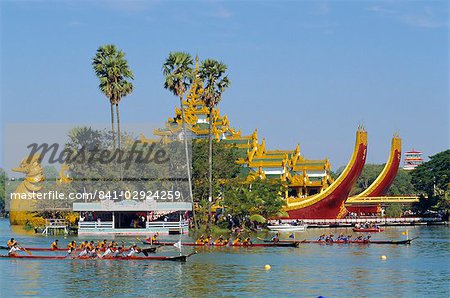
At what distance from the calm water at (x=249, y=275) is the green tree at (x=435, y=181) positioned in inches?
1624

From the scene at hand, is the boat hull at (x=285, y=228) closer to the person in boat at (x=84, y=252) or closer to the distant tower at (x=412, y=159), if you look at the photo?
the person in boat at (x=84, y=252)

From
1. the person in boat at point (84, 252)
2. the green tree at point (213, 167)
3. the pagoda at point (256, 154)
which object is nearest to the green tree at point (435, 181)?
the pagoda at point (256, 154)

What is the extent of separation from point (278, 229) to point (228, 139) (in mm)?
24093

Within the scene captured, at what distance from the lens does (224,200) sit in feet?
249

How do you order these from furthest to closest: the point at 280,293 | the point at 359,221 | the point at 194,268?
1. the point at 359,221
2. the point at 194,268
3. the point at 280,293

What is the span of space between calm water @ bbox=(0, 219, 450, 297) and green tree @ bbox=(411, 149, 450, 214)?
1624 inches

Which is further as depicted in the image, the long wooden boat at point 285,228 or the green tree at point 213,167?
the long wooden boat at point 285,228

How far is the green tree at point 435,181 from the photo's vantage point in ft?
314

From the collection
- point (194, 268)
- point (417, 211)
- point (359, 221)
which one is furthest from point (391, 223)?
point (194, 268)

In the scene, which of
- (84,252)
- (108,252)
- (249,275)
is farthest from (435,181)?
(249,275)

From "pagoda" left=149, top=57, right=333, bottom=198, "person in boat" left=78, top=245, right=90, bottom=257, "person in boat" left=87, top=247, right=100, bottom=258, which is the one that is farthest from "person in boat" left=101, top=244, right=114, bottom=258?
"pagoda" left=149, top=57, right=333, bottom=198

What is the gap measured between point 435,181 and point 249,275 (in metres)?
65.3

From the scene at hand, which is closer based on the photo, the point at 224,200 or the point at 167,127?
the point at 224,200

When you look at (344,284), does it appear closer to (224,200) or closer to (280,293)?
(280,293)
